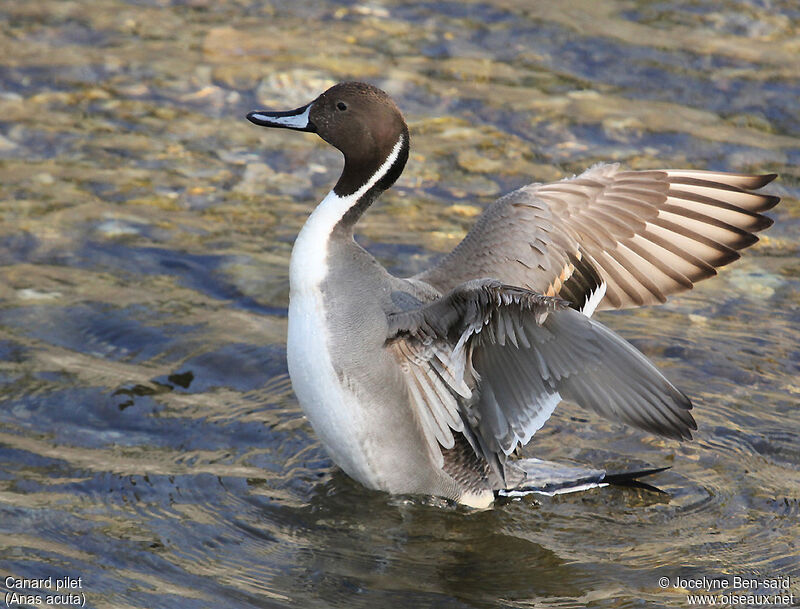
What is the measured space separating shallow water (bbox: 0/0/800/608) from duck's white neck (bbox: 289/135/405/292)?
938 millimetres

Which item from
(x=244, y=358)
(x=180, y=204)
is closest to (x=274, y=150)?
(x=180, y=204)

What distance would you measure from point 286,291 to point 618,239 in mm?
1987

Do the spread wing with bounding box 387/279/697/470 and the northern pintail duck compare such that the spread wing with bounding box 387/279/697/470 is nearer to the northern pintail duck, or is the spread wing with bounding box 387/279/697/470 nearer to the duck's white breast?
the northern pintail duck

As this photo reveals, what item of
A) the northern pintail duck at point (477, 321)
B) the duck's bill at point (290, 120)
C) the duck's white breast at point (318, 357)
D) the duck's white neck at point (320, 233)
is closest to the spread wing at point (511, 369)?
the northern pintail duck at point (477, 321)

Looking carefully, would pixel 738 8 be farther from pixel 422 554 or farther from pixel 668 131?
pixel 422 554

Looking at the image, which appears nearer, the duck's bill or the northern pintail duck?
the northern pintail duck

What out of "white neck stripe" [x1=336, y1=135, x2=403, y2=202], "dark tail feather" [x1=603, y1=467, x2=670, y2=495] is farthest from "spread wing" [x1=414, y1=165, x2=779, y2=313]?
"dark tail feather" [x1=603, y1=467, x2=670, y2=495]

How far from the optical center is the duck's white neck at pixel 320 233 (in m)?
5.02

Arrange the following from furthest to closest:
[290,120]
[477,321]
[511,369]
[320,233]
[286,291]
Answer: [286,291] → [290,120] → [320,233] → [511,369] → [477,321]

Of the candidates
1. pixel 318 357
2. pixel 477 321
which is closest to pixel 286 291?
pixel 318 357

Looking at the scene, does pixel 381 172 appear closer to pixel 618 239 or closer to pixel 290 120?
pixel 290 120

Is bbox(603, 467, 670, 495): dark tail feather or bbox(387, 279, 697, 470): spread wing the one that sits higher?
bbox(387, 279, 697, 470): spread wing

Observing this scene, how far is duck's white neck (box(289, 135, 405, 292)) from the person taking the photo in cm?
502

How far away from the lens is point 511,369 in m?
4.90
